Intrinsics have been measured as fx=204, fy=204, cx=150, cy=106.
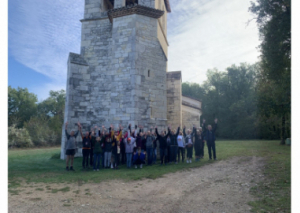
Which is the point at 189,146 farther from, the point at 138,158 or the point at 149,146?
the point at 138,158

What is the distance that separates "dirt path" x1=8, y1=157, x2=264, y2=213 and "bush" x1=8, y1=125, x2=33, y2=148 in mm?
16881

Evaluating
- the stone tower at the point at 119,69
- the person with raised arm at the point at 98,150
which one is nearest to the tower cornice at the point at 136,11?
the stone tower at the point at 119,69

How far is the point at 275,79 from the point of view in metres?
7.38

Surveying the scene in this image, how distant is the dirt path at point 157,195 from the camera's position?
4.14 metres

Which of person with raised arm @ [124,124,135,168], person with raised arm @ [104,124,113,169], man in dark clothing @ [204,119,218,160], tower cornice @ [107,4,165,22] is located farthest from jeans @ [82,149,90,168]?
tower cornice @ [107,4,165,22]

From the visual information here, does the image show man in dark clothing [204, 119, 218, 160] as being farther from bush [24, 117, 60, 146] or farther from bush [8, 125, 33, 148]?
bush [24, 117, 60, 146]

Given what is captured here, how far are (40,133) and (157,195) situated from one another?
20884 millimetres

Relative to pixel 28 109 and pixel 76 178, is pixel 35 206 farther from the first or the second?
pixel 28 109

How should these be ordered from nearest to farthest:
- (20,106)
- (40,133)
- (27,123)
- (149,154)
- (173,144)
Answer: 1. (149,154)
2. (173,144)
3. (20,106)
4. (27,123)
5. (40,133)

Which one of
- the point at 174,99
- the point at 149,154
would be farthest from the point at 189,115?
the point at 149,154

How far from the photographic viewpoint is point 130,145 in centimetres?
793

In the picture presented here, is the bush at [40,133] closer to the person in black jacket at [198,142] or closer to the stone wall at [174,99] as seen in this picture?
the stone wall at [174,99]

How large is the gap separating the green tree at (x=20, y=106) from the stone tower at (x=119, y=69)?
10153 mm

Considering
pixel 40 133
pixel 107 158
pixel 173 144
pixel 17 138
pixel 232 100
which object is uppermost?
pixel 232 100
